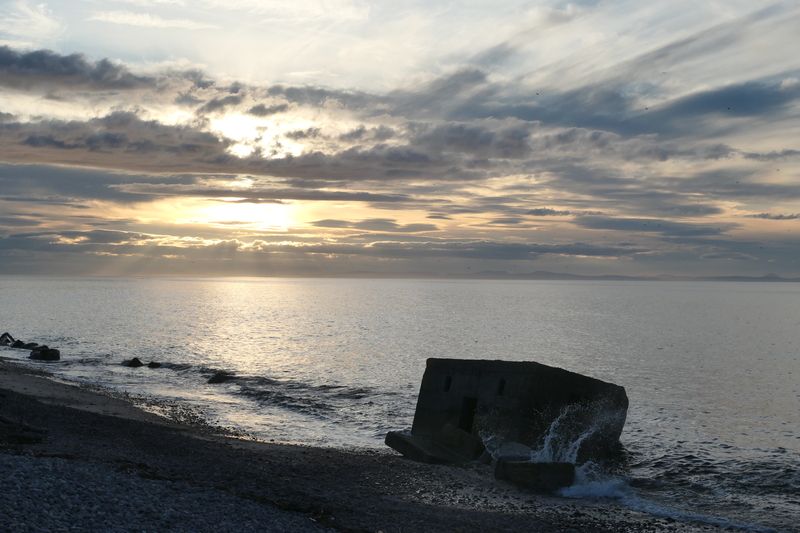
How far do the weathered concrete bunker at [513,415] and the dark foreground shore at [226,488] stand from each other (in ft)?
4.40

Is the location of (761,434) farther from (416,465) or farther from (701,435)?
(416,465)

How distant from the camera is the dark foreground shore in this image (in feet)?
42.9

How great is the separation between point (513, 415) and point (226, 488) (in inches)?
468

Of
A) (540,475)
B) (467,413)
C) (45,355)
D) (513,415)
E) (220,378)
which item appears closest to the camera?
(540,475)

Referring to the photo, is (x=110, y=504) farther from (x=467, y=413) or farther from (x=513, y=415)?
(x=467, y=413)

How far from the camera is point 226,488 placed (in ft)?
55.1

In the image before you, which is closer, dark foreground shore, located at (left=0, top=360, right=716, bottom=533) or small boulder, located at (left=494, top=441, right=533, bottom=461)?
dark foreground shore, located at (left=0, top=360, right=716, bottom=533)

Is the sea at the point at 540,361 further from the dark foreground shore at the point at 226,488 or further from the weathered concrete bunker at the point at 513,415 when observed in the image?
the dark foreground shore at the point at 226,488

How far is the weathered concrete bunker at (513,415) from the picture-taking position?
977 inches

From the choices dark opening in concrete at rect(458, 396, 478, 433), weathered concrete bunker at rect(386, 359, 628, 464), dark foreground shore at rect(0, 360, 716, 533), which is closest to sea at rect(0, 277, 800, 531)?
weathered concrete bunker at rect(386, 359, 628, 464)

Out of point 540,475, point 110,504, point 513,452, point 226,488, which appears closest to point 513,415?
point 513,452

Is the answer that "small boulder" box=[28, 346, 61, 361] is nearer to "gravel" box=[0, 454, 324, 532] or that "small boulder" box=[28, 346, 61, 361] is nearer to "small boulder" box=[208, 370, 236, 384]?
"small boulder" box=[208, 370, 236, 384]

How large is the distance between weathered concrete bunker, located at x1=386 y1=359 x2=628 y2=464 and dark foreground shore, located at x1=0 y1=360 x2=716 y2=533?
52.8 inches

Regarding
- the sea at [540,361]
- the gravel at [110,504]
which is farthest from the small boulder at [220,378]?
the gravel at [110,504]
